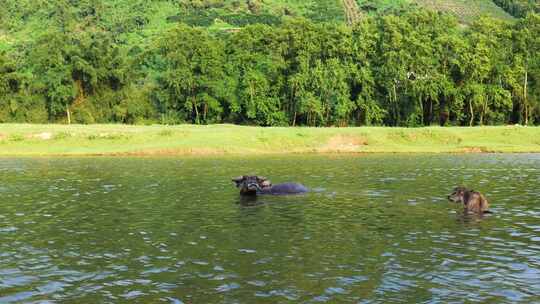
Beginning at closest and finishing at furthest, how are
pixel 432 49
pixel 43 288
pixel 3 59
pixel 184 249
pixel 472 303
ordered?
pixel 472 303 → pixel 43 288 → pixel 184 249 → pixel 432 49 → pixel 3 59

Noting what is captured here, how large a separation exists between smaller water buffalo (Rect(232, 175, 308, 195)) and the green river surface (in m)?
0.66

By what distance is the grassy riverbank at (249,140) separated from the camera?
192 feet

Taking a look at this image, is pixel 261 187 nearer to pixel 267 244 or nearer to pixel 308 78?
pixel 267 244

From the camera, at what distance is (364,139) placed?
62188 millimetres

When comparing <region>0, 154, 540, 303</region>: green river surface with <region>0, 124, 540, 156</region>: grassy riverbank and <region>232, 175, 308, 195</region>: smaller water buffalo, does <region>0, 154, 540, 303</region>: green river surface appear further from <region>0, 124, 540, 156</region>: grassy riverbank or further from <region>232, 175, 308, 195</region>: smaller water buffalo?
<region>0, 124, 540, 156</region>: grassy riverbank

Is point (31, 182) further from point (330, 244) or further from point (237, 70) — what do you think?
point (237, 70)

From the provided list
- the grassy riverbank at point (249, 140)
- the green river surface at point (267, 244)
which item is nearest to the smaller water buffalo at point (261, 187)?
the green river surface at point (267, 244)

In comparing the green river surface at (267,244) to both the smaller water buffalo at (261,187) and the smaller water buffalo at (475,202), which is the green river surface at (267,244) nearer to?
the smaller water buffalo at (475,202)

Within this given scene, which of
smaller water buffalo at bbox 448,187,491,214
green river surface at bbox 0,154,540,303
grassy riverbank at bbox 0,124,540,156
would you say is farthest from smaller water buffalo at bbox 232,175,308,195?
grassy riverbank at bbox 0,124,540,156

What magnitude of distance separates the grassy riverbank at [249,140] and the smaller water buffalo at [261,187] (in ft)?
103

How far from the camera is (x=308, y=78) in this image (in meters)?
86.2

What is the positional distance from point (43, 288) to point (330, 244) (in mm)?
7483

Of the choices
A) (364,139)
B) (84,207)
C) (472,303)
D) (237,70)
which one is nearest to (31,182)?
(84,207)

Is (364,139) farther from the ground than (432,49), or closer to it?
closer to it
